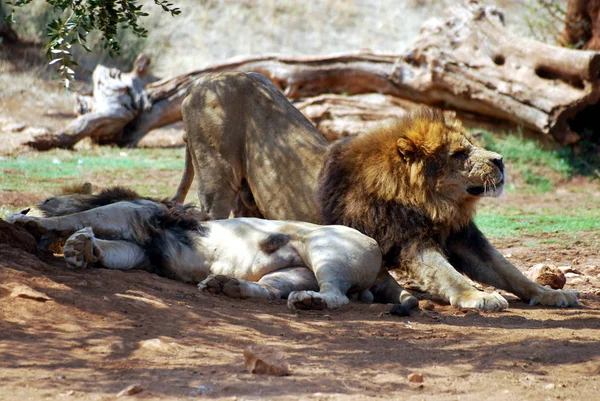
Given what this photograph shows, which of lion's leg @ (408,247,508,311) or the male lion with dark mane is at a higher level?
the male lion with dark mane

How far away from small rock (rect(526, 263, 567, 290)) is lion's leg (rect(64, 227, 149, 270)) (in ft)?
9.15

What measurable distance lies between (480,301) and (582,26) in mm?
9113

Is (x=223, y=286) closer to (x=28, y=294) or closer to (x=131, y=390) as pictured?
(x=28, y=294)

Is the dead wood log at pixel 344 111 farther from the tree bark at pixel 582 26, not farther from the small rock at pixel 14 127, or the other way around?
the small rock at pixel 14 127

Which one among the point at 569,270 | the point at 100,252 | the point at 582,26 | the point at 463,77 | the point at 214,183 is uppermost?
the point at 582,26

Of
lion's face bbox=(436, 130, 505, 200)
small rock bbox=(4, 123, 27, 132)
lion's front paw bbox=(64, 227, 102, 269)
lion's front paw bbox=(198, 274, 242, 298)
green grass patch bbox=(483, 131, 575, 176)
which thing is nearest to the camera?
lion's front paw bbox=(64, 227, 102, 269)

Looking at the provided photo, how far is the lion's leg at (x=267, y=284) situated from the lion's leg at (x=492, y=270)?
111 cm

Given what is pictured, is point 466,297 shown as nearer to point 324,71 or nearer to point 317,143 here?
point 317,143

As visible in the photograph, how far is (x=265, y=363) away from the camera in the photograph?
11.1 ft

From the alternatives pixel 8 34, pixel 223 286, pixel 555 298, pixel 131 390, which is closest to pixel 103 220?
pixel 223 286

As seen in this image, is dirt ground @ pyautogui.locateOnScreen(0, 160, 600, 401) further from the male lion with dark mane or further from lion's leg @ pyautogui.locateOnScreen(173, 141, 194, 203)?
lion's leg @ pyautogui.locateOnScreen(173, 141, 194, 203)

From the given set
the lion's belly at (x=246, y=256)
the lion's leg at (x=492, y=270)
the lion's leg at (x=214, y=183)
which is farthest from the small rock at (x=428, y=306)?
the lion's leg at (x=214, y=183)

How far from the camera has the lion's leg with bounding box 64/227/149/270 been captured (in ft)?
15.6

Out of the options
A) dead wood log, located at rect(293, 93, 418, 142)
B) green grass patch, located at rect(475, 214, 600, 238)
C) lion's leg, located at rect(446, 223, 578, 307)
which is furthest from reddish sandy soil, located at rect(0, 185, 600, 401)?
dead wood log, located at rect(293, 93, 418, 142)
